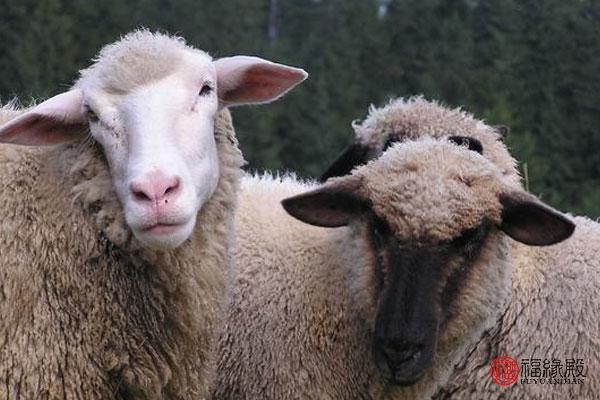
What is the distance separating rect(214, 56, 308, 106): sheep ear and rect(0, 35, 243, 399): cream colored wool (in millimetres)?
326

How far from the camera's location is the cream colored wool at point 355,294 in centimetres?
464

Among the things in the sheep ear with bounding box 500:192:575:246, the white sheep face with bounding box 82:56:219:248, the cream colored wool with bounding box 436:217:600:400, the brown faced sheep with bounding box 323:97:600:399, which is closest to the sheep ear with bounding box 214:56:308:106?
the white sheep face with bounding box 82:56:219:248

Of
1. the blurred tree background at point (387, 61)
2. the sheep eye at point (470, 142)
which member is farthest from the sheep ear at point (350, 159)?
the blurred tree background at point (387, 61)

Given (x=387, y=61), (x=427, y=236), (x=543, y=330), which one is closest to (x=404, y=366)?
(x=427, y=236)

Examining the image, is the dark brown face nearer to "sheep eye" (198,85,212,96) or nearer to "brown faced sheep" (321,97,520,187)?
"sheep eye" (198,85,212,96)

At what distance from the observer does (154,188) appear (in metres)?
3.67

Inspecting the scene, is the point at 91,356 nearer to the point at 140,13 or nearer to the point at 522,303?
the point at 522,303

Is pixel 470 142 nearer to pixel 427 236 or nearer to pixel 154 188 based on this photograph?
pixel 427 236

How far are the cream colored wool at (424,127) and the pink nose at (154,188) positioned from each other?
2.31m

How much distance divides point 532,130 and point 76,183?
82.7 feet

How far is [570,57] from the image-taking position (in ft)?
76.4

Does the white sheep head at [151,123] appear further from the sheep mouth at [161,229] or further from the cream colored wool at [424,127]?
the cream colored wool at [424,127]

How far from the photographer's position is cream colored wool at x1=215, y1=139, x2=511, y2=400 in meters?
4.64

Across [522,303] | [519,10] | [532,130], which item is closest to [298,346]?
[522,303]
